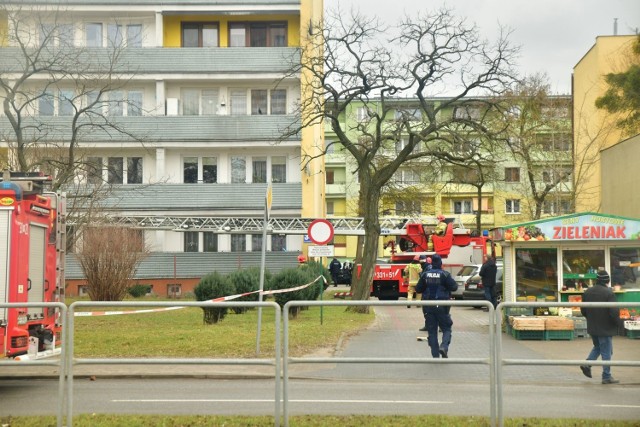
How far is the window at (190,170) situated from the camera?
4312 centimetres

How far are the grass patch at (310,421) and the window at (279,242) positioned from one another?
34126 mm

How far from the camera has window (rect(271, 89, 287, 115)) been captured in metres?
43.0

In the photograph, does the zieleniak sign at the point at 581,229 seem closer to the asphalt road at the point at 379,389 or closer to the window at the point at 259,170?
the asphalt road at the point at 379,389

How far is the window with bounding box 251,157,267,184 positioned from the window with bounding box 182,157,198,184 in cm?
281

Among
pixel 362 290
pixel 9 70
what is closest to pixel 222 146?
pixel 9 70

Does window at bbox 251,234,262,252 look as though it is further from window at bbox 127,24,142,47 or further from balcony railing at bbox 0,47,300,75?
window at bbox 127,24,142,47

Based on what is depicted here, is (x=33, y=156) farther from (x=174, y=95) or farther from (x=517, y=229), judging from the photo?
(x=517, y=229)

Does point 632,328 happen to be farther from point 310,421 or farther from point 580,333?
point 310,421

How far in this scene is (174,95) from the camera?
4297cm

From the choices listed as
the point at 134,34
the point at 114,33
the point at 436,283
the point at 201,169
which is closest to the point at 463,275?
the point at 201,169

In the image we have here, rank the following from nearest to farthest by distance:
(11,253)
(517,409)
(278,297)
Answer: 1. (517,409)
2. (11,253)
3. (278,297)

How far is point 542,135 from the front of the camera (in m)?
52.2

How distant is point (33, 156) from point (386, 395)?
2433 centimetres

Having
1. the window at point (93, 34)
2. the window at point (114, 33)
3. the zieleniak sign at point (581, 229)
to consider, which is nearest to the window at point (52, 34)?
the window at point (114, 33)
